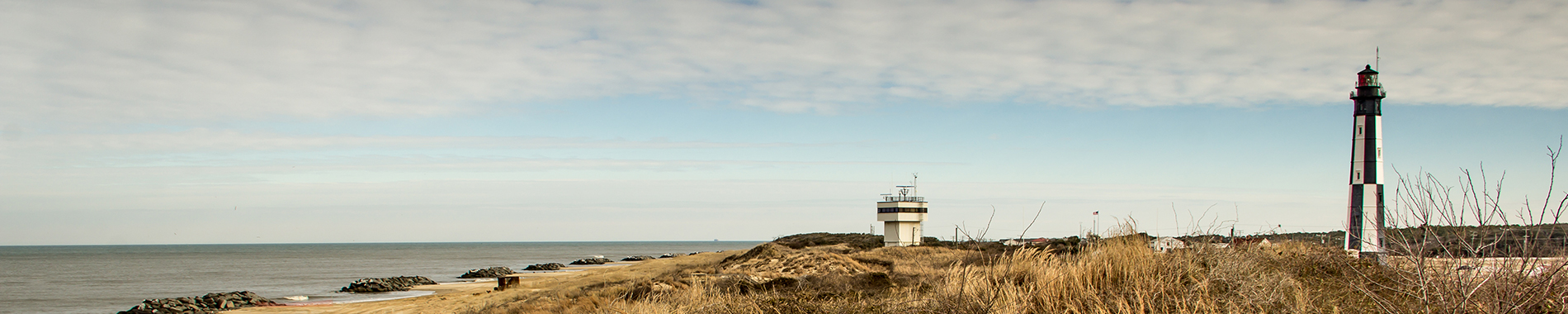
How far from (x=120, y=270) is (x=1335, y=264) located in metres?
70.3

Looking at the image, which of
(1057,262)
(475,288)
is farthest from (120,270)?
(1057,262)

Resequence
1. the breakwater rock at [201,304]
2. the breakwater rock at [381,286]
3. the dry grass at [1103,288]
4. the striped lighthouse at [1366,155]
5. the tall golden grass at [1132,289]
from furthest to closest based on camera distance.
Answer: the breakwater rock at [381,286]
the striped lighthouse at [1366,155]
the breakwater rock at [201,304]
the dry grass at [1103,288]
the tall golden grass at [1132,289]

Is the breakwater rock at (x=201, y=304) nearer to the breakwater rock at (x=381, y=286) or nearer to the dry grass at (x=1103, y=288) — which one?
the breakwater rock at (x=381, y=286)

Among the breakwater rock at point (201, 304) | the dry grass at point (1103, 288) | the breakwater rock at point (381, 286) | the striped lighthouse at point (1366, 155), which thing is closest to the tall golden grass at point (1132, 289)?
the dry grass at point (1103, 288)

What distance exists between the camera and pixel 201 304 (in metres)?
26.4

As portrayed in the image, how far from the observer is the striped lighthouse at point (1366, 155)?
30734mm

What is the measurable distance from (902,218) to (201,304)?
91.0 feet

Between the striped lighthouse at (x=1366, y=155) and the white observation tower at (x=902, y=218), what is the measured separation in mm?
17586

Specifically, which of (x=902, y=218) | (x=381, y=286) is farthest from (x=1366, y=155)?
(x=381, y=286)

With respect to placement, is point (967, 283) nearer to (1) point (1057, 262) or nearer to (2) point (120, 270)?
(1) point (1057, 262)

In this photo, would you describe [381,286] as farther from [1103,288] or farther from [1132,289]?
[1132,289]

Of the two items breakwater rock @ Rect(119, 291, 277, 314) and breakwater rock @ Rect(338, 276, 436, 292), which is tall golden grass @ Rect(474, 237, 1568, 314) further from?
breakwater rock @ Rect(338, 276, 436, 292)

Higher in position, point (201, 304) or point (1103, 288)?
point (1103, 288)

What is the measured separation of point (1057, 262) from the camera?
997 cm
